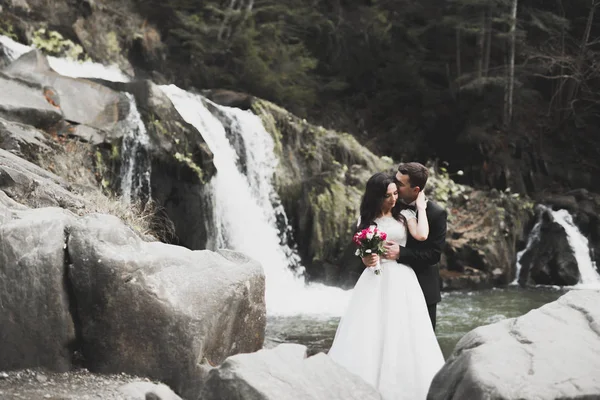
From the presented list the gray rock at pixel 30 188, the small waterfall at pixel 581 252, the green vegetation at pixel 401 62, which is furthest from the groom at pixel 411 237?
the green vegetation at pixel 401 62

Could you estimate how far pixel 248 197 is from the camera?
1263cm

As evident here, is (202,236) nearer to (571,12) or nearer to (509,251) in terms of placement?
(509,251)

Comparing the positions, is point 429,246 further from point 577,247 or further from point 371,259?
point 577,247

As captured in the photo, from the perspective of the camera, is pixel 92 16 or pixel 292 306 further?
pixel 92 16

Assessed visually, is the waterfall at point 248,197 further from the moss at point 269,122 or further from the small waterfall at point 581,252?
the small waterfall at point 581,252

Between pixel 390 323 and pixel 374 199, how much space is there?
0.97 metres

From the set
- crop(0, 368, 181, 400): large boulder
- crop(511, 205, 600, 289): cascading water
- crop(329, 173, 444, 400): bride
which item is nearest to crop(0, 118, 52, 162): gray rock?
crop(0, 368, 181, 400): large boulder

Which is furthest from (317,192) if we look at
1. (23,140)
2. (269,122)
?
(23,140)

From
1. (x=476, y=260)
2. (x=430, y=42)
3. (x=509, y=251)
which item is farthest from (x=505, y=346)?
(x=430, y=42)

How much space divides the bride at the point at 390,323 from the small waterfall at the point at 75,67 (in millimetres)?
10346

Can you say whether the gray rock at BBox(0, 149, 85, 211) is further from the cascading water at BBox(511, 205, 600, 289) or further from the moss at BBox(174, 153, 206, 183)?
the cascading water at BBox(511, 205, 600, 289)

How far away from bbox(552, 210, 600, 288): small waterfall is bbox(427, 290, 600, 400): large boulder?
1227 centimetres

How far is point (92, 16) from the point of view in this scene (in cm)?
1708

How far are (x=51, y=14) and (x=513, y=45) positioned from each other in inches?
524
